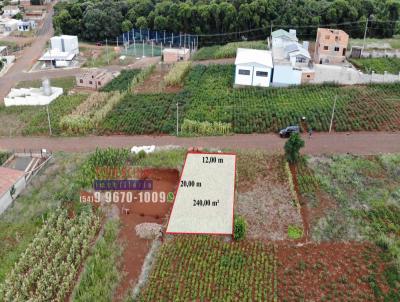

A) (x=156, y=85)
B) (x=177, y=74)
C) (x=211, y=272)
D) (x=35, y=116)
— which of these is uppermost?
(x=177, y=74)

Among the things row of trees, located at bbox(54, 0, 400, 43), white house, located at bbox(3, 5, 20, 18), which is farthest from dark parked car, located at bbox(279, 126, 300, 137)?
white house, located at bbox(3, 5, 20, 18)

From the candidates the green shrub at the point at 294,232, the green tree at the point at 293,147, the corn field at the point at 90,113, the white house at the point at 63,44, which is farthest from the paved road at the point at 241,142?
the white house at the point at 63,44

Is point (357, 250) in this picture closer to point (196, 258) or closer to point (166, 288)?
point (196, 258)

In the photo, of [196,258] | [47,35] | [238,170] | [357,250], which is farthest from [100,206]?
[47,35]

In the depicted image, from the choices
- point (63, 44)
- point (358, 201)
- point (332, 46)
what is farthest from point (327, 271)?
point (63, 44)

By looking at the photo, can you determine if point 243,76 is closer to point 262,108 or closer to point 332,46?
point 262,108

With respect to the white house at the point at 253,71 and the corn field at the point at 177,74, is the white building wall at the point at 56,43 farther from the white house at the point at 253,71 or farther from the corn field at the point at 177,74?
the white house at the point at 253,71
